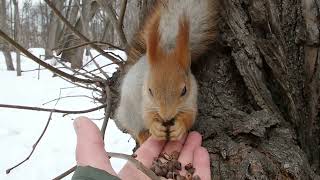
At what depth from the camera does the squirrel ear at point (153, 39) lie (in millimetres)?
1126

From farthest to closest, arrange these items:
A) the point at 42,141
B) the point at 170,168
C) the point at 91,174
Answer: the point at 42,141 → the point at 170,168 → the point at 91,174

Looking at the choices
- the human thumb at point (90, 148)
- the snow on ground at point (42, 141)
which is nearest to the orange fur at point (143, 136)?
the human thumb at point (90, 148)

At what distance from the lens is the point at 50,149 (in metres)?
3.38

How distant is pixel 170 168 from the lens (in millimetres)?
1010

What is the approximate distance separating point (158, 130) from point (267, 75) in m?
0.31

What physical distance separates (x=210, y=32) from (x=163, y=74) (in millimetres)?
161

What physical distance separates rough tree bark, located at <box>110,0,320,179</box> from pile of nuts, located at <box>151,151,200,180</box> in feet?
0.25

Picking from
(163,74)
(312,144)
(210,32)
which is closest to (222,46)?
(210,32)

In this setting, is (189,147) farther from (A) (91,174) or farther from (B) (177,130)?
(A) (91,174)

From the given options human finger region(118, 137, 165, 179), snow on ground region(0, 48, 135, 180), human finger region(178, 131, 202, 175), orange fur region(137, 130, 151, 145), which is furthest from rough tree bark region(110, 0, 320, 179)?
snow on ground region(0, 48, 135, 180)

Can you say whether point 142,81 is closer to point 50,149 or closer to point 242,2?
point 242,2

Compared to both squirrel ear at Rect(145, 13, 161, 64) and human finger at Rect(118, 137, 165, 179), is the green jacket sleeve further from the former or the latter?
squirrel ear at Rect(145, 13, 161, 64)

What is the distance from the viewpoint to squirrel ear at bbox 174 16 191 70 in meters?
1.12

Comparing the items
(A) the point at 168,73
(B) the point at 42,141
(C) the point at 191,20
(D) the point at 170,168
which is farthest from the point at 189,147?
(B) the point at 42,141
